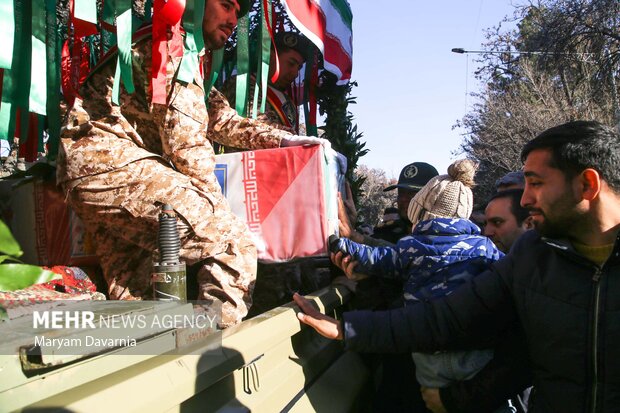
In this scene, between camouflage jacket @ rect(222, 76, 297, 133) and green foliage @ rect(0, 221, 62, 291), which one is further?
camouflage jacket @ rect(222, 76, 297, 133)

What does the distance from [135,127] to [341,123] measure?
206 centimetres

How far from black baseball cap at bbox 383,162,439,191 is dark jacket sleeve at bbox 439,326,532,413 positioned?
2084 millimetres

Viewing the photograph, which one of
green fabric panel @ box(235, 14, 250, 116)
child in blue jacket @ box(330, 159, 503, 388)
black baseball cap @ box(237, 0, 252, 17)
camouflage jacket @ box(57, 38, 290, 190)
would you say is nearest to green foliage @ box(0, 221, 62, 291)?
camouflage jacket @ box(57, 38, 290, 190)

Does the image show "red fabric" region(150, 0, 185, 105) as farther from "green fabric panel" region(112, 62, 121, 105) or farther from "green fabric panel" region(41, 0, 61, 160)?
"green fabric panel" region(41, 0, 61, 160)

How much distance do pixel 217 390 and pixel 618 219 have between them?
1254 mm

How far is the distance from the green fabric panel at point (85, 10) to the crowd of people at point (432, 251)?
0.97ft

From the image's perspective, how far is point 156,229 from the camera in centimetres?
232

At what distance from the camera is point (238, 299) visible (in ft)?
8.00

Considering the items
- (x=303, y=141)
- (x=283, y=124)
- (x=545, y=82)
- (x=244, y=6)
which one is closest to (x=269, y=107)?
(x=283, y=124)

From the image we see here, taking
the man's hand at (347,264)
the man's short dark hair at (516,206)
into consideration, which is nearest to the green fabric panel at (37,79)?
the man's hand at (347,264)

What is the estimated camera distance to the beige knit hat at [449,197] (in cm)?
256

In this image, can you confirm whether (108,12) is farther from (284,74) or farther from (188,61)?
(284,74)

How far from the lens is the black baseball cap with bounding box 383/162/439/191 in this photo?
415cm

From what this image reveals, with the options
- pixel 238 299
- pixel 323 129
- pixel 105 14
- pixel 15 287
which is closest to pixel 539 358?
pixel 238 299
